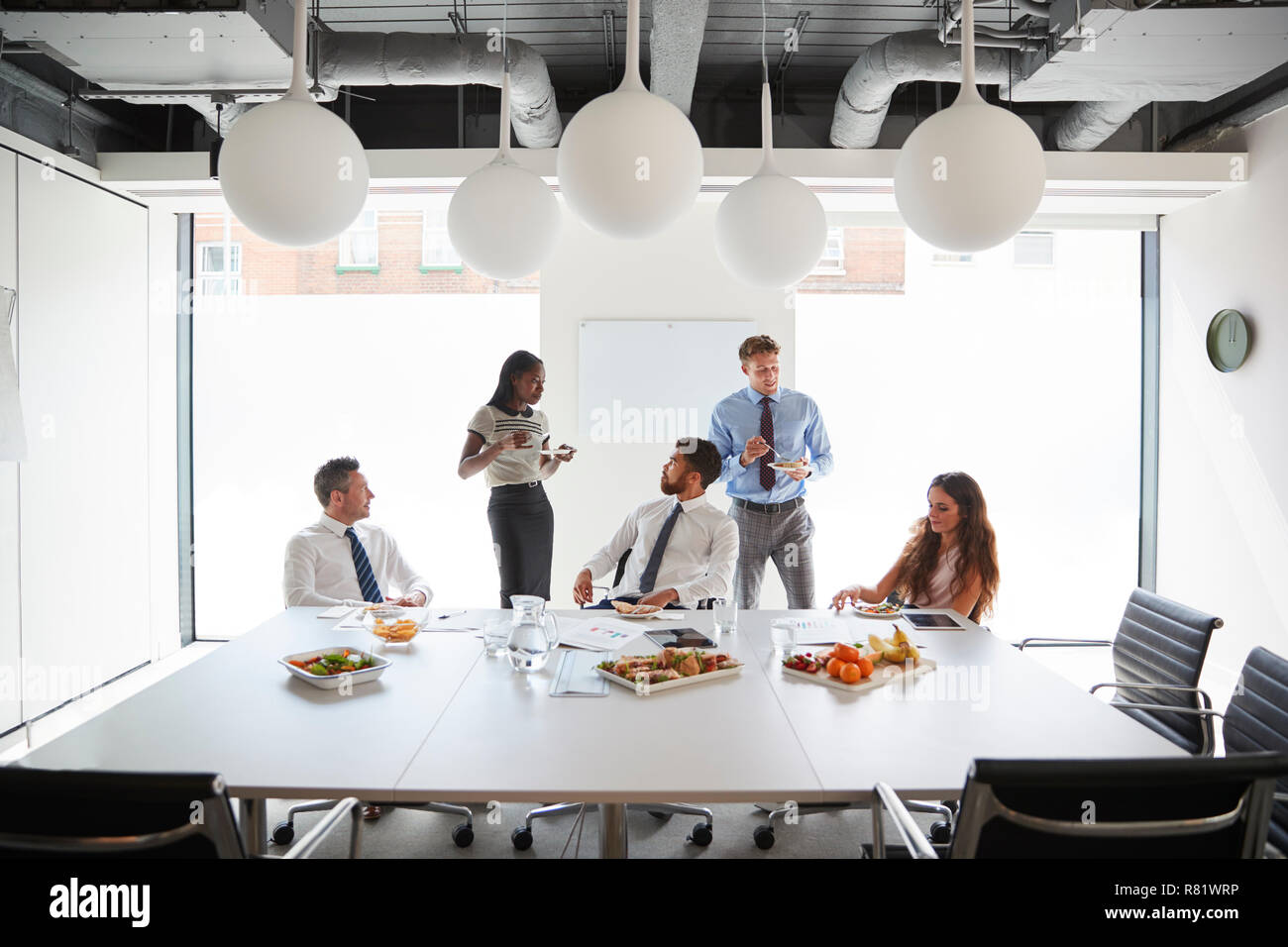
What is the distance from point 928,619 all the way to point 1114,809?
62.6 inches

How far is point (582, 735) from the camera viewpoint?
1.74 metres

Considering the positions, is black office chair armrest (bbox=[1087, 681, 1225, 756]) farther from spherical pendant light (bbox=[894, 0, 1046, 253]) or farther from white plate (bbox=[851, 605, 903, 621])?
spherical pendant light (bbox=[894, 0, 1046, 253])

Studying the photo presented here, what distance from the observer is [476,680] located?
2139 millimetres

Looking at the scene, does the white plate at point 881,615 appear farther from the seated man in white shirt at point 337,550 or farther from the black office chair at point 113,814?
the black office chair at point 113,814

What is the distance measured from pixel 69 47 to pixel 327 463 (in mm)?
1627

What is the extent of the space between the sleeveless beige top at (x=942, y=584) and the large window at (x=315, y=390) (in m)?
3.03

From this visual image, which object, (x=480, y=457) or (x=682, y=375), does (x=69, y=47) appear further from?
(x=682, y=375)

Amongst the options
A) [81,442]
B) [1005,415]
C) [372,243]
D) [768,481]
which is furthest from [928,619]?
[372,243]

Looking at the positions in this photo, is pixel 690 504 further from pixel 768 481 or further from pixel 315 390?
pixel 315 390

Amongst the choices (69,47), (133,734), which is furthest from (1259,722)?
(69,47)

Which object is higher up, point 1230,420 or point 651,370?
point 651,370

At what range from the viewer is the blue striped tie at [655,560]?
3.28 meters

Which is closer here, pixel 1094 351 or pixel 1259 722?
pixel 1259 722

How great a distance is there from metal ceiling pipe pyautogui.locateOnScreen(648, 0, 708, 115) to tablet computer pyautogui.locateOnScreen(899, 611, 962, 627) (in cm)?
186
